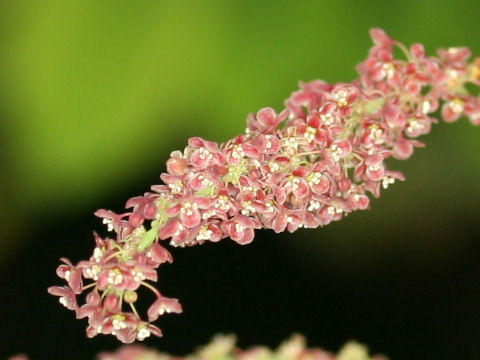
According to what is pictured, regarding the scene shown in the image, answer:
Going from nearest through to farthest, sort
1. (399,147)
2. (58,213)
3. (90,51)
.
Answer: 1. (399,147)
2. (90,51)
3. (58,213)

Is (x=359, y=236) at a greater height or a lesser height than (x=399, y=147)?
greater

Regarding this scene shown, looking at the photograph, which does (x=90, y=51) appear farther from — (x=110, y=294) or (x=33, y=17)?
(x=110, y=294)

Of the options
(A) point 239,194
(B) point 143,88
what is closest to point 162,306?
(A) point 239,194

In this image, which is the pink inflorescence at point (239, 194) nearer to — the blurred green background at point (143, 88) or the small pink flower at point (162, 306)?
the small pink flower at point (162, 306)

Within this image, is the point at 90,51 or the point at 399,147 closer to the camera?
Answer: the point at 399,147

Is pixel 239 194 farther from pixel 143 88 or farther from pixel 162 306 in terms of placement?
pixel 143 88

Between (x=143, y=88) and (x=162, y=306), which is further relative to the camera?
(x=143, y=88)

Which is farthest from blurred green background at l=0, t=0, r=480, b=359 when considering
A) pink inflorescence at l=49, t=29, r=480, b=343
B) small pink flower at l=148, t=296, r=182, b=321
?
small pink flower at l=148, t=296, r=182, b=321

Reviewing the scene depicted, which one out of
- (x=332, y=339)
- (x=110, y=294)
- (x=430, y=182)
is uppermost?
(x=430, y=182)

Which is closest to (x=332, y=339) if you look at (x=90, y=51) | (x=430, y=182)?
(x=430, y=182)
